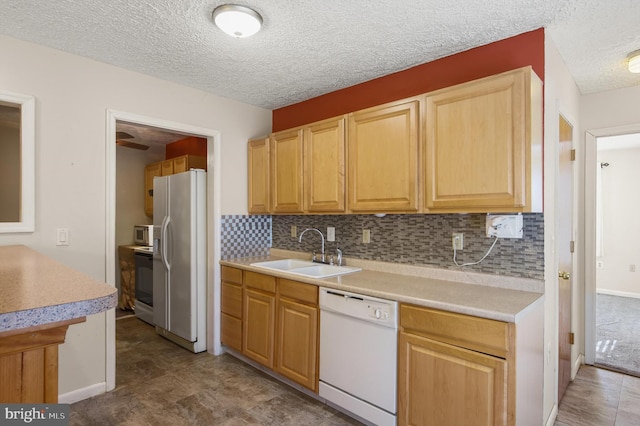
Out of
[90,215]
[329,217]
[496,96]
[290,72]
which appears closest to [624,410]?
[496,96]

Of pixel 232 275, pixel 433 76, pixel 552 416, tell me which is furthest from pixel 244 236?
pixel 552 416

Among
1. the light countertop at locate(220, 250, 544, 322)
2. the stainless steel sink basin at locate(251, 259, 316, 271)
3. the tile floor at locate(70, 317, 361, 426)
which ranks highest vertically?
the light countertop at locate(220, 250, 544, 322)

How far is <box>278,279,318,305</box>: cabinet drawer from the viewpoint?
2410mm

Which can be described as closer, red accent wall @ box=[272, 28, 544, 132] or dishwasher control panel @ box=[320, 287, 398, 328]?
dishwasher control panel @ box=[320, 287, 398, 328]

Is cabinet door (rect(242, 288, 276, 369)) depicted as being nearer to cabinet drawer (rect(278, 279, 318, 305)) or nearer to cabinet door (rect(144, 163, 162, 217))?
cabinet drawer (rect(278, 279, 318, 305))

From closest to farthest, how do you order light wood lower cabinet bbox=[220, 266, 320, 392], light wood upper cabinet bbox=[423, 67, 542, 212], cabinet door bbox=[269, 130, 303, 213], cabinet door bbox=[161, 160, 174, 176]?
light wood upper cabinet bbox=[423, 67, 542, 212]
light wood lower cabinet bbox=[220, 266, 320, 392]
cabinet door bbox=[269, 130, 303, 213]
cabinet door bbox=[161, 160, 174, 176]

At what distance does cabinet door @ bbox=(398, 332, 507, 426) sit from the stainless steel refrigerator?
2.13m

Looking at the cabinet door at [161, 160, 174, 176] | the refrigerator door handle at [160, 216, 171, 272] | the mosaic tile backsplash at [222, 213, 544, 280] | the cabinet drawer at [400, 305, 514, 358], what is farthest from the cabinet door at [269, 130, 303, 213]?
the cabinet door at [161, 160, 174, 176]

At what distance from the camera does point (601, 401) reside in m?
2.49

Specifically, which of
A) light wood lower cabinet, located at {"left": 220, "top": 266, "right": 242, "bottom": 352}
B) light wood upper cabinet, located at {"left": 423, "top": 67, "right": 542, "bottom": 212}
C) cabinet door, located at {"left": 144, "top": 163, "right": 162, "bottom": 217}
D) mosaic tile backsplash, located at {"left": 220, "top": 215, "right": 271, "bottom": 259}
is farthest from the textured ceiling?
cabinet door, located at {"left": 144, "top": 163, "right": 162, "bottom": 217}

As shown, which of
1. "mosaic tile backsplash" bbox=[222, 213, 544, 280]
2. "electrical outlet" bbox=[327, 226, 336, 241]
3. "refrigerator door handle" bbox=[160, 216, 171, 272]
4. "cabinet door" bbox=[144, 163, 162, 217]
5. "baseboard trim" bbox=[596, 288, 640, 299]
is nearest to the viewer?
"mosaic tile backsplash" bbox=[222, 213, 544, 280]

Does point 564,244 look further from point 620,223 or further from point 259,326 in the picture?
point 620,223

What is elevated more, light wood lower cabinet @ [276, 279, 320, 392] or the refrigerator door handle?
the refrigerator door handle

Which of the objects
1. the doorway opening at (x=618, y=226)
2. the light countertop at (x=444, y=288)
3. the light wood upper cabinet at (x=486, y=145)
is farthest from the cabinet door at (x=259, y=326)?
the doorway opening at (x=618, y=226)
